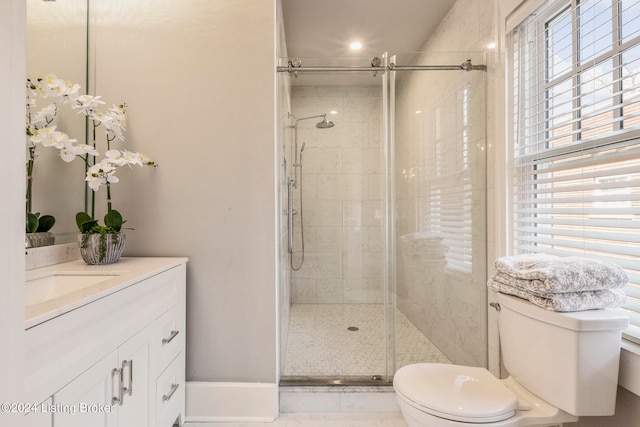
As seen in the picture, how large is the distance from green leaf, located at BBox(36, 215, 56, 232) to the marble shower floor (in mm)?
1421

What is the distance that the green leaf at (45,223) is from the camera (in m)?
1.29

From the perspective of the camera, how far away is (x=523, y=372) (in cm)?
116

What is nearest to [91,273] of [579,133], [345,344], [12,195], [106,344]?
[106,344]

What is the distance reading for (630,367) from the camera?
3.25 ft

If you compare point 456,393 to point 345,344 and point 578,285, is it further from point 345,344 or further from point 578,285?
point 345,344

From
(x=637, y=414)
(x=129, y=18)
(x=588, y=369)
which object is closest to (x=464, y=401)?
(x=588, y=369)

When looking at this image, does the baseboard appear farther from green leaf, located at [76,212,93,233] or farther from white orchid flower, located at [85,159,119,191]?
white orchid flower, located at [85,159,119,191]

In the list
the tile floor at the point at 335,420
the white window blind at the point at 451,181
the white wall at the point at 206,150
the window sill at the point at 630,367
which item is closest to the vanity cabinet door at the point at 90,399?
the white wall at the point at 206,150

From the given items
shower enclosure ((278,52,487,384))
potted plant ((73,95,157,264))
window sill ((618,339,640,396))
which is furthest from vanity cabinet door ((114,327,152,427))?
window sill ((618,339,640,396))

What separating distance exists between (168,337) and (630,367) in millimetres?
1761

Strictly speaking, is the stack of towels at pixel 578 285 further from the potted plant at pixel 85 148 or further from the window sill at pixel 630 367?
the potted plant at pixel 85 148

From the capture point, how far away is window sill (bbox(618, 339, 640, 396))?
0.97 m

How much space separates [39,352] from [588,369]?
160cm

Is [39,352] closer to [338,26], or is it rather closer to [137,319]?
[137,319]
